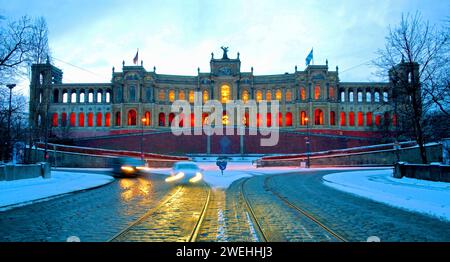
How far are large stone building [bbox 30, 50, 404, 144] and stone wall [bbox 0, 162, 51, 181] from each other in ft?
192

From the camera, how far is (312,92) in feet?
275

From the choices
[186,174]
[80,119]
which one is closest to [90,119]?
[80,119]

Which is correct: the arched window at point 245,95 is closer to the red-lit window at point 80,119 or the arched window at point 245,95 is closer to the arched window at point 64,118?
the red-lit window at point 80,119

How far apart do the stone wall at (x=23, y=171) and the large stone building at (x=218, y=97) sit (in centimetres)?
5839

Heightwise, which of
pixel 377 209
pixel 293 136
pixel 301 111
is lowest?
pixel 377 209

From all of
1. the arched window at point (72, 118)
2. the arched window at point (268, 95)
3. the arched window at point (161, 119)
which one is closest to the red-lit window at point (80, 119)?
the arched window at point (72, 118)

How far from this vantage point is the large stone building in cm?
8375

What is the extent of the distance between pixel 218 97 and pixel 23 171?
2601 inches

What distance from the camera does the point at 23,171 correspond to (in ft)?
72.2
